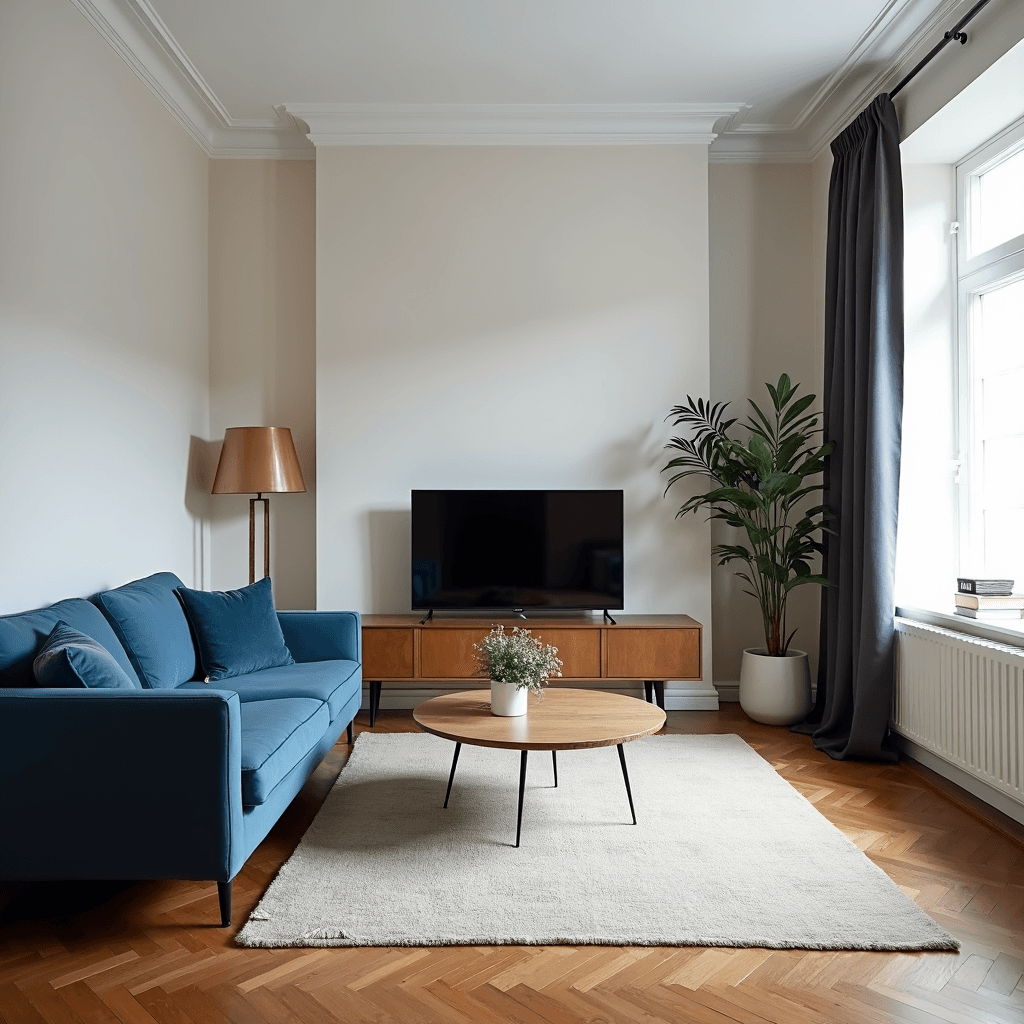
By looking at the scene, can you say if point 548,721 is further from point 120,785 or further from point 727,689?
point 727,689

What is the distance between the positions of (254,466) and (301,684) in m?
1.54

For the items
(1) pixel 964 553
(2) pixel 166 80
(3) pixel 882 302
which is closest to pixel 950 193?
(3) pixel 882 302

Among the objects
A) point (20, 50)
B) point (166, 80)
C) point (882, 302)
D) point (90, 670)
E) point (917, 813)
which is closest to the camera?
point (90, 670)

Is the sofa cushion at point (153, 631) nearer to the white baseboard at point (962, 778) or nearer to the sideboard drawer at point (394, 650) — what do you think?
the sideboard drawer at point (394, 650)

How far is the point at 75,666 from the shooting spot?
234cm

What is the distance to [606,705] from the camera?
3.22 metres

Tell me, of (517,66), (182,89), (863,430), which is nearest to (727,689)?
(863,430)

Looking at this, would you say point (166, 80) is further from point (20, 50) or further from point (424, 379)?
point (424, 379)

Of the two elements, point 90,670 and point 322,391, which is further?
point 322,391

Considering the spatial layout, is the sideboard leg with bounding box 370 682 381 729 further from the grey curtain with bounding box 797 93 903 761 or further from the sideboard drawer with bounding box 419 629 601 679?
the grey curtain with bounding box 797 93 903 761

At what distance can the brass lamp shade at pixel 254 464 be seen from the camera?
176 inches

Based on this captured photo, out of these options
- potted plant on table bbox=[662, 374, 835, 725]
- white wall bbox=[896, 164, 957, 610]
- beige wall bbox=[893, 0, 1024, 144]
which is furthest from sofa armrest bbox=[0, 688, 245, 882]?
beige wall bbox=[893, 0, 1024, 144]

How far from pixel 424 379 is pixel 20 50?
2367mm

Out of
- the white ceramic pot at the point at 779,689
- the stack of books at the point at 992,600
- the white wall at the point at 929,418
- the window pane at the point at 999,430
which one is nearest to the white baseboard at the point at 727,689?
A: the white ceramic pot at the point at 779,689
